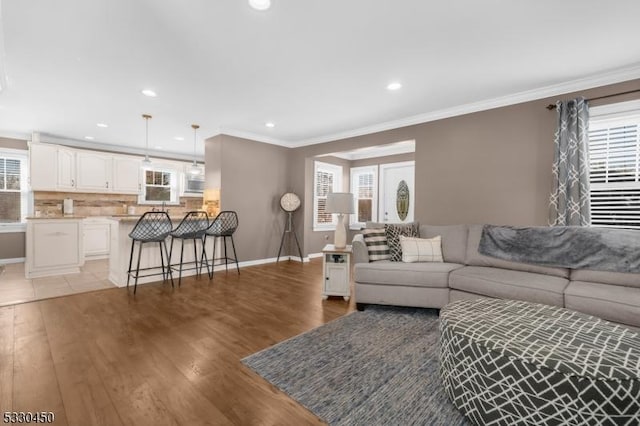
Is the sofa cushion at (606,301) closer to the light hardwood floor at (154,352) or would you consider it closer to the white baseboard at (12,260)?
the light hardwood floor at (154,352)

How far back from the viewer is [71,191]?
595 centimetres

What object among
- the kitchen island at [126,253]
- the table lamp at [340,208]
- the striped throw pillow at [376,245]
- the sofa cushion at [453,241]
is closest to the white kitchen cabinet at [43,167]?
the kitchen island at [126,253]

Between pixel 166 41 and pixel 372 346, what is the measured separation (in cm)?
311

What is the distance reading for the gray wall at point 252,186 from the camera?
5.31 m

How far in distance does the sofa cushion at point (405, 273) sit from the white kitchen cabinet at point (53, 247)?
476 cm

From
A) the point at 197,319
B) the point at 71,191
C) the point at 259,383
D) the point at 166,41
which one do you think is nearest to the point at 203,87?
the point at 166,41

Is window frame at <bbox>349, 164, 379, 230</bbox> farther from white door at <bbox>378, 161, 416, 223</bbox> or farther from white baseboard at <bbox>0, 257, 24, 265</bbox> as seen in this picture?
white baseboard at <bbox>0, 257, 24, 265</bbox>

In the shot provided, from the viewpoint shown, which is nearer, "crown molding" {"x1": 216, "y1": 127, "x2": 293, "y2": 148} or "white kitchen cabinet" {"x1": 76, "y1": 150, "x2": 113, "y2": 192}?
"crown molding" {"x1": 216, "y1": 127, "x2": 293, "y2": 148}

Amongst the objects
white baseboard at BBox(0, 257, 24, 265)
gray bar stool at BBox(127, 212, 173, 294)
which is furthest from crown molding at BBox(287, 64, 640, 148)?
white baseboard at BBox(0, 257, 24, 265)

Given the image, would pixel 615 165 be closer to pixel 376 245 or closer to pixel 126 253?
pixel 376 245

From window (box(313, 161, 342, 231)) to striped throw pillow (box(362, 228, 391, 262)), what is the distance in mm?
2825

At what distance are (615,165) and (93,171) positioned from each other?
861cm

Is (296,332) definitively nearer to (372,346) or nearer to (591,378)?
(372,346)

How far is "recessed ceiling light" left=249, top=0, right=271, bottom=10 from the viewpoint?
2.01m
